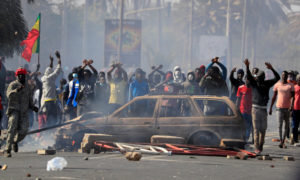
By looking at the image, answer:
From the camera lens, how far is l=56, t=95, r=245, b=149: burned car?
14.5 m

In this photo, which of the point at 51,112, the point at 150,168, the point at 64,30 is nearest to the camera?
the point at 150,168

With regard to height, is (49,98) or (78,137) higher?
(49,98)

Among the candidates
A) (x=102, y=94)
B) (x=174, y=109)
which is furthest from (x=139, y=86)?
(x=174, y=109)

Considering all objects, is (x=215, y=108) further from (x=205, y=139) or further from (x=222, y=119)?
(x=205, y=139)

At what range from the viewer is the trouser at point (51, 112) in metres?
18.0

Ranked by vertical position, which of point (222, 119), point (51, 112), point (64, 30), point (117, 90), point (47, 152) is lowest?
point (47, 152)

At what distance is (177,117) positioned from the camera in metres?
14.7

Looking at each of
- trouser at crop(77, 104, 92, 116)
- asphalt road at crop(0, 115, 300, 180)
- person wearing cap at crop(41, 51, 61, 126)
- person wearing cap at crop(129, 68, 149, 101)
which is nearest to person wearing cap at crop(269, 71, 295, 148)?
asphalt road at crop(0, 115, 300, 180)

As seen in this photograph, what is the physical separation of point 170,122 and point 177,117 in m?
0.18

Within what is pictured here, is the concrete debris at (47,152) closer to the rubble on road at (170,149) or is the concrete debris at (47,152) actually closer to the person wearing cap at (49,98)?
the rubble on road at (170,149)

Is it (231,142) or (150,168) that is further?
(231,142)

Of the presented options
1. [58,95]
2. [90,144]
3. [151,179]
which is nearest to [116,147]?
[90,144]

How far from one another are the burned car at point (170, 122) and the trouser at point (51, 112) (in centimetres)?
323

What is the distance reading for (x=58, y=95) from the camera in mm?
19812
